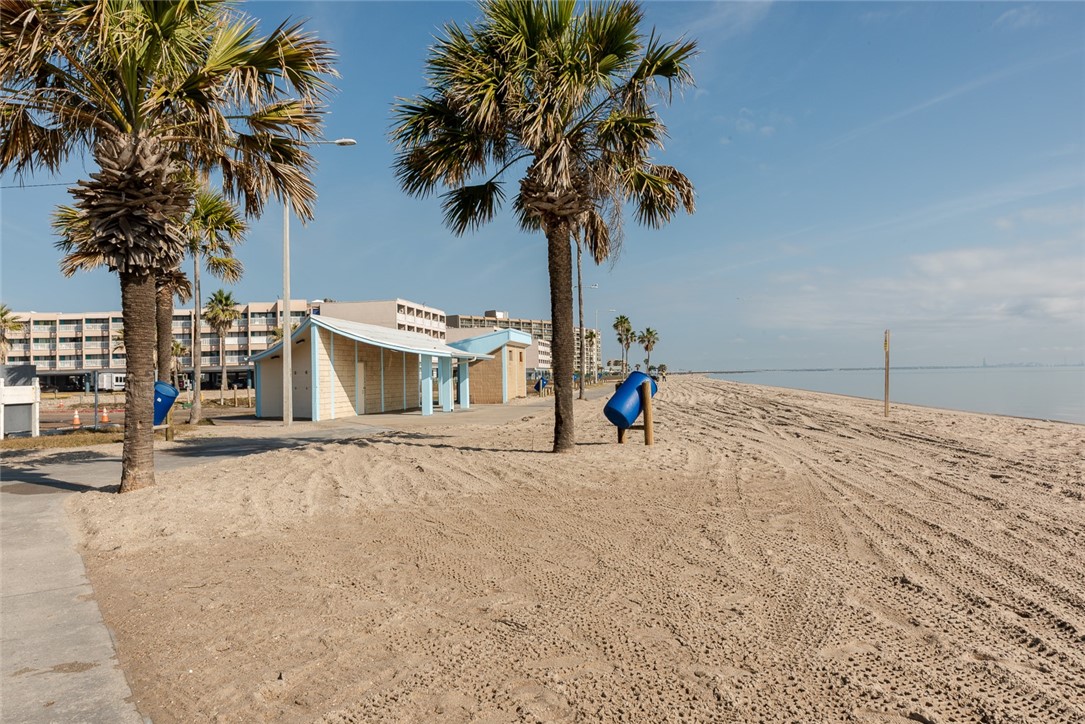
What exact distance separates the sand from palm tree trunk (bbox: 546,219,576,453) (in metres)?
2.29

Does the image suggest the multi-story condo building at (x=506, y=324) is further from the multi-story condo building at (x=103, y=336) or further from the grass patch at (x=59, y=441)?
the grass patch at (x=59, y=441)

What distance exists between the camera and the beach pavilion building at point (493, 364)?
30.4 meters

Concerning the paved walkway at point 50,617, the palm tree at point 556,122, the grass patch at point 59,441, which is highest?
the palm tree at point 556,122

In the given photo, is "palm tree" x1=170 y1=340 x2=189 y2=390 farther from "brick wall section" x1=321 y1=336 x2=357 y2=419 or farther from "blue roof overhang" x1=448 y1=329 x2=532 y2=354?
"blue roof overhang" x1=448 y1=329 x2=532 y2=354

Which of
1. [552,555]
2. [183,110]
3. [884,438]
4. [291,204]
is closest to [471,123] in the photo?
[291,204]

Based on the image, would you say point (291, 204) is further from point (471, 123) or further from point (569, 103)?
point (569, 103)

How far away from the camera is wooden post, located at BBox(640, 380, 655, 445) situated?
1145cm

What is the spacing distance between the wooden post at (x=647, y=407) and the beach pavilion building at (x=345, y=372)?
38.4 feet

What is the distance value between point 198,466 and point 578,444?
6608 millimetres

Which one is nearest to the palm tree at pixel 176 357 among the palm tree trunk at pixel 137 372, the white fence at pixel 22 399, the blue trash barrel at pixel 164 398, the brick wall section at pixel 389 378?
the brick wall section at pixel 389 378

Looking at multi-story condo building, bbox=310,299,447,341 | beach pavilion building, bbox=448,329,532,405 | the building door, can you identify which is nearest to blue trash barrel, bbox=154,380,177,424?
the building door

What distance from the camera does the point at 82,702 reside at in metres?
2.87

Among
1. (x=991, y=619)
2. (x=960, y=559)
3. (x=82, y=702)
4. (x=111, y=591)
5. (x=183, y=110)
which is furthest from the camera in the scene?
(x=183, y=110)

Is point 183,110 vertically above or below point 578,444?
above
